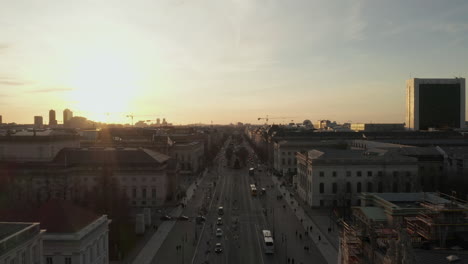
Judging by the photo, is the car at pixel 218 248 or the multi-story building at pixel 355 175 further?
the multi-story building at pixel 355 175

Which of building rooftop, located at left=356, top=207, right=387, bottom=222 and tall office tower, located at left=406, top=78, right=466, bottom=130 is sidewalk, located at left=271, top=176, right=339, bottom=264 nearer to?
building rooftop, located at left=356, top=207, right=387, bottom=222

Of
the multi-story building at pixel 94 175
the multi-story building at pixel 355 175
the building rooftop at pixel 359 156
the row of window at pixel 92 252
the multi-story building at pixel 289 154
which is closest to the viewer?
the row of window at pixel 92 252

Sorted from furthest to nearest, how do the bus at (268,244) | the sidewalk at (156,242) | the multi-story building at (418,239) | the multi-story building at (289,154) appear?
the multi-story building at (289,154), the bus at (268,244), the sidewalk at (156,242), the multi-story building at (418,239)

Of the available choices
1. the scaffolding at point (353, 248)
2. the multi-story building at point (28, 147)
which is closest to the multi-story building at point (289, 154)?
the multi-story building at point (28, 147)

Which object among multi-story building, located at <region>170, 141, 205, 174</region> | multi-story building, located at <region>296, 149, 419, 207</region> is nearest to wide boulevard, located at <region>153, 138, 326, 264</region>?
multi-story building, located at <region>296, 149, 419, 207</region>

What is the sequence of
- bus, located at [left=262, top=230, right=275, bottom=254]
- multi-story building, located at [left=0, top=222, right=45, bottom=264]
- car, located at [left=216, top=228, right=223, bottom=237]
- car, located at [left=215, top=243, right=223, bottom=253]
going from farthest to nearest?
car, located at [left=216, top=228, right=223, bottom=237] → car, located at [left=215, top=243, right=223, bottom=253] → bus, located at [left=262, top=230, right=275, bottom=254] → multi-story building, located at [left=0, top=222, right=45, bottom=264]

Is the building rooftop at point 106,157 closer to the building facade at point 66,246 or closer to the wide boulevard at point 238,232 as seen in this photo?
the wide boulevard at point 238,232
